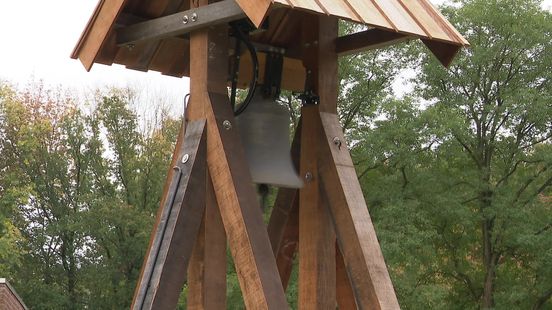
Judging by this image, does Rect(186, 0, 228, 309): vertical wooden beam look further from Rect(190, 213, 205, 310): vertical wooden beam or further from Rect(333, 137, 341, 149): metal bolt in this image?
Rect(333, 137, 341, 149): metal bolt

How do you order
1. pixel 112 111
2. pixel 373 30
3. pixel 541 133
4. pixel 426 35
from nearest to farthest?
pixel 426 35 < pixel 373 30 < pixel 541 133 < pixel 112 111

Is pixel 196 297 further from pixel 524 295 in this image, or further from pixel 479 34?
pixel 479 34

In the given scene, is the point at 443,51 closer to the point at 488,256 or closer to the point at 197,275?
the point at 197,275

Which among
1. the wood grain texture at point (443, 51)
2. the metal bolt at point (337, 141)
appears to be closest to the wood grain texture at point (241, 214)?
the metal bolt at point (337, 141)

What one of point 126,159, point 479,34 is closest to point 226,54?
point 479,34

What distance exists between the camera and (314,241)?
4.56 m

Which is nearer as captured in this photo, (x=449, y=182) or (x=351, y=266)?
(x=351, y=266)

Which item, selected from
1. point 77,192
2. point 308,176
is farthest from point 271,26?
point 77,192

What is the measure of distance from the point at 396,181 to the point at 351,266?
20.1 m

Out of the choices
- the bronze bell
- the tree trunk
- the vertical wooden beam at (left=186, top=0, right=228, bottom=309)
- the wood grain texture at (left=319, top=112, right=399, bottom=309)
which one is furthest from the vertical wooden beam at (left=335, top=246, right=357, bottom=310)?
the tree trunk

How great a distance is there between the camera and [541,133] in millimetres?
24234

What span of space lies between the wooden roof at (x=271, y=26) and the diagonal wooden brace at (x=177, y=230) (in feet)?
2.32

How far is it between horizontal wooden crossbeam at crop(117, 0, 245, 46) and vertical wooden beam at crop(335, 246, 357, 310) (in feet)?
4.19

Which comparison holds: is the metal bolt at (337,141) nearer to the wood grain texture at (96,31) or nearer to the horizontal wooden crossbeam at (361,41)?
the horizontal wooden crossbeam at (361,41)
